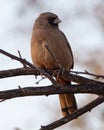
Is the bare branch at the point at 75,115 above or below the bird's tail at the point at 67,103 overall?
above

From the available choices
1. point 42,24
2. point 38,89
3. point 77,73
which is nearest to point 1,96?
point 38,89

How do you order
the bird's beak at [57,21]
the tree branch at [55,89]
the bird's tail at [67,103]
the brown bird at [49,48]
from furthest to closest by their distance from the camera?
the bird's beak at [57,21]
the brown bird at [49,48]
the bird's tail at [67,103]
the tree branch at [55,89]

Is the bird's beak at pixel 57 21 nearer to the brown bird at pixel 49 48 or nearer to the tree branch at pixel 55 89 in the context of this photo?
the brown bird at pixel 49 48

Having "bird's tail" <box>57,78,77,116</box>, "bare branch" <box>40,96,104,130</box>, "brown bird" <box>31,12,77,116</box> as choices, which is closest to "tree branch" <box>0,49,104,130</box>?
Answer: "bare branch" <box>40,96,104,130</box>

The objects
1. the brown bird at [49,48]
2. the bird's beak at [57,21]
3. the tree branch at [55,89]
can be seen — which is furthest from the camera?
the bird's beak at [57,21]

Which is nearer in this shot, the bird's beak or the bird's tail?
the bird's tail

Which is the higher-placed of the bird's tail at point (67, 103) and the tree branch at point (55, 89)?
the tree branch at point (55, 89)

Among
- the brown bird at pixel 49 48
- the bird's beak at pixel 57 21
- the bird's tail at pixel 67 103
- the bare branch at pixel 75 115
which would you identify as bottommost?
the bird's tail at pixel 67 103

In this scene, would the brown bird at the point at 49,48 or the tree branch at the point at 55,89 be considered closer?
the tree branch at the point at 55,89

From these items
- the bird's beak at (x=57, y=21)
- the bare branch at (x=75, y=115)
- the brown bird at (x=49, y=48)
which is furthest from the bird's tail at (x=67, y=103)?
the bare branch at (x=75, y=115)

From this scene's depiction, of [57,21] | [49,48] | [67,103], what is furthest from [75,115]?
[57,21]

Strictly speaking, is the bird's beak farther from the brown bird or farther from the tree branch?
the tree branch

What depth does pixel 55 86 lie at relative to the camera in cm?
262

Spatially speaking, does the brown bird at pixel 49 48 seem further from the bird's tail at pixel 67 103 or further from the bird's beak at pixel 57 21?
the bird's tail at pixel 67 103
